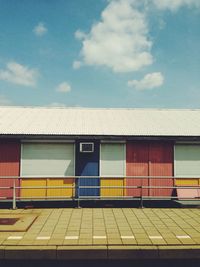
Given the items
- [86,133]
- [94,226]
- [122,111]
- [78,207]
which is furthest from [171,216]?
[122,111]

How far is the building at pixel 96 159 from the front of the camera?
11.9 metres

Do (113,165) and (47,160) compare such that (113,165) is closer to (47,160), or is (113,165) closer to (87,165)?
(87,165)

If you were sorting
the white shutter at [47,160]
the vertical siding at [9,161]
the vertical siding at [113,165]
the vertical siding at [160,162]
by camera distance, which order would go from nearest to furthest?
the vertical siding at [9,161] → the white shutter at [47,160] → the vertical siding at [113,165] → the vertical siding at [160,162]

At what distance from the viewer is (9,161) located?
39.1 feet
